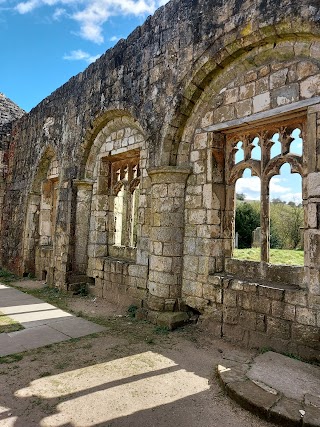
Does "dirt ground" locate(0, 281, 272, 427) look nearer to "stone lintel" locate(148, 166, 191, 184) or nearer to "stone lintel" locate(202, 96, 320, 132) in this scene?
"stone lintel" locate(148, 166, 191, 184)

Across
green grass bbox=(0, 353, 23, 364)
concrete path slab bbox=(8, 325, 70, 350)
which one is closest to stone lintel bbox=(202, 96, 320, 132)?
concrete path slab bbox=(8, 325, 70, 350)

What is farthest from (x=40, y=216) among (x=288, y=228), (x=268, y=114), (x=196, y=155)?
(x=288, y=228)

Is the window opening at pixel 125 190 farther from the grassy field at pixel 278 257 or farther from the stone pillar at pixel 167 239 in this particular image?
the grassy field at pixel 278 257

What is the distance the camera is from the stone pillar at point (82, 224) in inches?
274

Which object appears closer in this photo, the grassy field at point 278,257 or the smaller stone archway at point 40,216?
the grassy field at point 278,257

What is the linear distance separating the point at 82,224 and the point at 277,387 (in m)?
5.28

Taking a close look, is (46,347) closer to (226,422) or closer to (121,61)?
(226,422)

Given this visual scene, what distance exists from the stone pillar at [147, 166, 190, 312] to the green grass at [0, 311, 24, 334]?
197 cm

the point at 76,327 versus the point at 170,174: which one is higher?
the point at 170,174

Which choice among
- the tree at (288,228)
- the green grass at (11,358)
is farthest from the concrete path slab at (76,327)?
the tree at (288,228)

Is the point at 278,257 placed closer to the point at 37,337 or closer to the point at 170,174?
the point at 170,174

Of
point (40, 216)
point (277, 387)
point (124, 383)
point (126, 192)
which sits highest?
point (126, 192)

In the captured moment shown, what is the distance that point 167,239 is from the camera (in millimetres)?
4836

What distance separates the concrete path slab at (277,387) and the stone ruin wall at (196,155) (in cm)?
46
